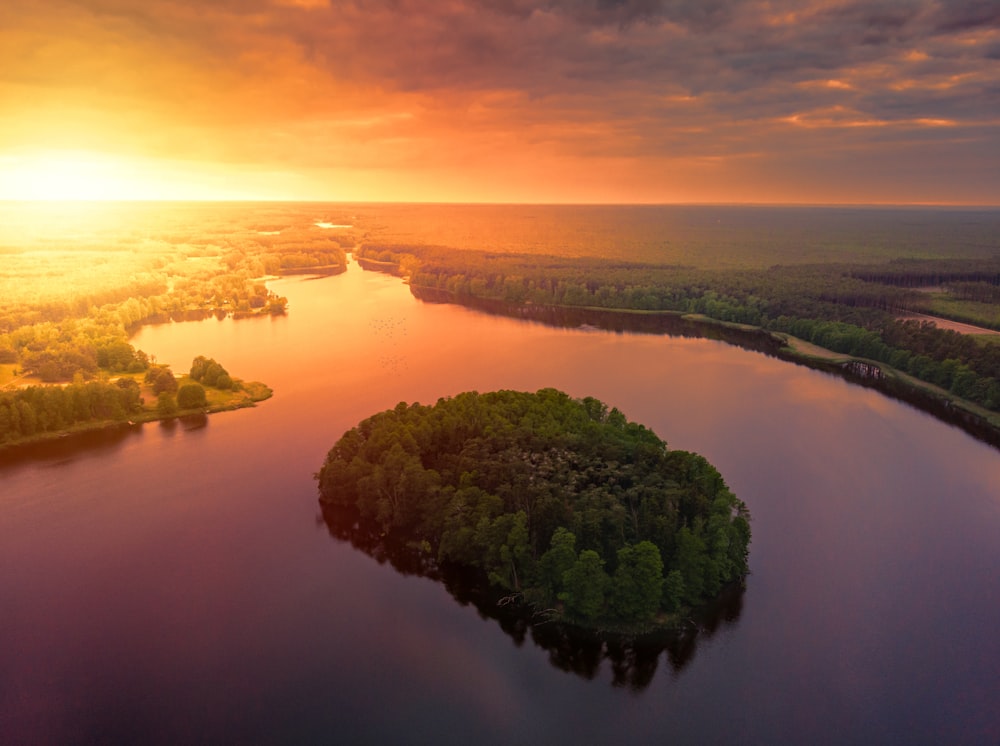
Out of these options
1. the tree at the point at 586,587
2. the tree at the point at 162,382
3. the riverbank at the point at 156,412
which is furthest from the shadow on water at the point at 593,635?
the tree at the point at 162,382

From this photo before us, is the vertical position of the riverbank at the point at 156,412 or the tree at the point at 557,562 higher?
the tree at the point at 557,562

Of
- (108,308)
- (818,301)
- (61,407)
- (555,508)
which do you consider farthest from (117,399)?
(818,301)

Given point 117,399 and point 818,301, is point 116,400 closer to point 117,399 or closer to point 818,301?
point 117,399

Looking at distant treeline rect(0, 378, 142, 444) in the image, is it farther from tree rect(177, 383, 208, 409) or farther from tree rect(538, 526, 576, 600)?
tree rect(538, 526, 576, 600)

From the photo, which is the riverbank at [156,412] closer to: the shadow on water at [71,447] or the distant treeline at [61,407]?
the shadow on water at [71,447]

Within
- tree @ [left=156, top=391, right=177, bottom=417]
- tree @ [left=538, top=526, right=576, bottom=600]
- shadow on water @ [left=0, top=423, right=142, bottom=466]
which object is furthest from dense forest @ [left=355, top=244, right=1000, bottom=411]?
shadow on water @ [left=0, top=423, right=142, bottom=466]

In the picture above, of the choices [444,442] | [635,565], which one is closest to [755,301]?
[444,442]
